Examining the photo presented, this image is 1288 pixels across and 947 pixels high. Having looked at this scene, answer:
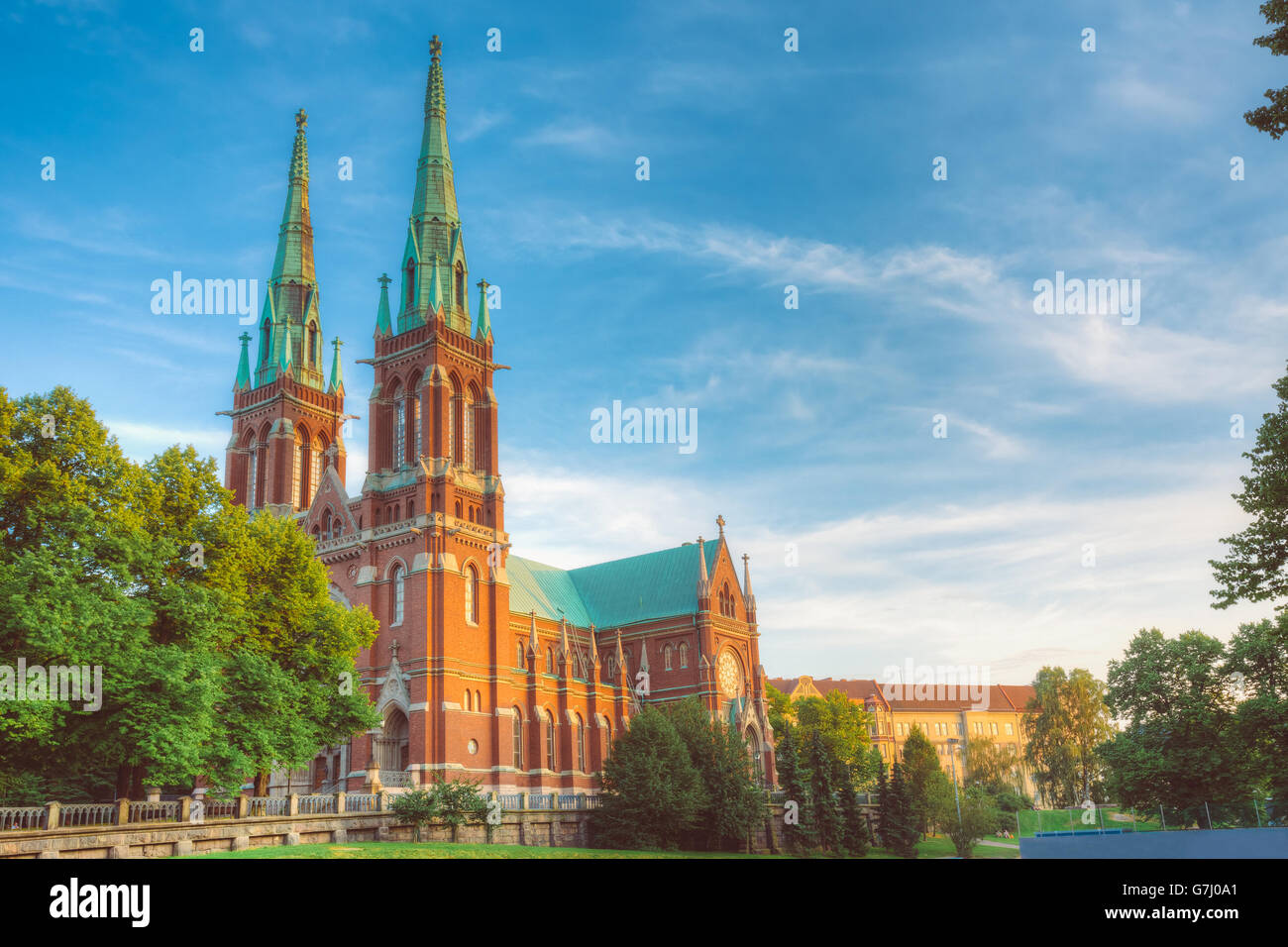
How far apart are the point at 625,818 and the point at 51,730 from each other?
1022 inches

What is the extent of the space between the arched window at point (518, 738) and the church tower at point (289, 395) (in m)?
20.0

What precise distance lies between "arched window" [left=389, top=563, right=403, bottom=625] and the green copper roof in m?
16.4

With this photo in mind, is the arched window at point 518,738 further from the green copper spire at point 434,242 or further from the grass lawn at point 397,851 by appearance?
the green copper spire at point 434,242

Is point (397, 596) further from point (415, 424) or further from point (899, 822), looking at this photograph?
point (899, 822)

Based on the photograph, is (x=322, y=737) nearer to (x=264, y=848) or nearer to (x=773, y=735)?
(x=264, y=848)

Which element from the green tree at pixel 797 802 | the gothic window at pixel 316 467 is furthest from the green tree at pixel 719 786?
the gothic window at pixel 316 467

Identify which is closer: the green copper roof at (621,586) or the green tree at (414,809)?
the green tree at (414,809)

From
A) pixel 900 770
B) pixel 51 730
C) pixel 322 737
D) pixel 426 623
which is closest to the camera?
pixel 51 730

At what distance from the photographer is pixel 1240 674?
53.3 metres

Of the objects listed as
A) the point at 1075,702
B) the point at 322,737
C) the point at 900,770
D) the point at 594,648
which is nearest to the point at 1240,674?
the point at 900,770

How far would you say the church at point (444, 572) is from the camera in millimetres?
53000

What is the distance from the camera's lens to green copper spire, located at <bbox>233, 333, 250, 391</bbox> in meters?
68.3

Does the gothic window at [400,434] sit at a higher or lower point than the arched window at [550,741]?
higher
